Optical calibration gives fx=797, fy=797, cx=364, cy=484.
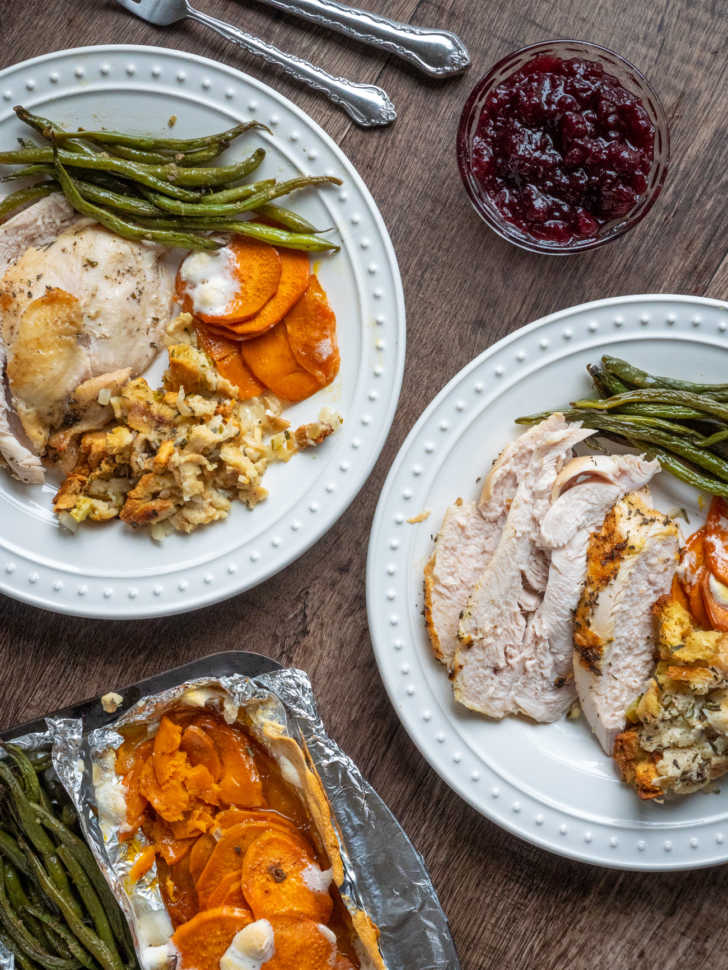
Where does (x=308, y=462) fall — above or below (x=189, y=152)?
below

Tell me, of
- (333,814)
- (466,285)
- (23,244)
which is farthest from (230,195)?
(333,814)

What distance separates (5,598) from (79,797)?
87 centimetres

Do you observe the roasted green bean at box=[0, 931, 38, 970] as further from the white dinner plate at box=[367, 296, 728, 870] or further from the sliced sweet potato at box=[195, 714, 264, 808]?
the white dinner plate at box=[367, 296, 728, 870]

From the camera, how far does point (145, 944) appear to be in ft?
8.61

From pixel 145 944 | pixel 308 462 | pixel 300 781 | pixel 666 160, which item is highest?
pixel 666 160

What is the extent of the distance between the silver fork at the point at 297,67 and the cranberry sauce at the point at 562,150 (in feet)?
1.48

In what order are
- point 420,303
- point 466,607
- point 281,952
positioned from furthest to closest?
point 420,303, point 466,607, point 281,952

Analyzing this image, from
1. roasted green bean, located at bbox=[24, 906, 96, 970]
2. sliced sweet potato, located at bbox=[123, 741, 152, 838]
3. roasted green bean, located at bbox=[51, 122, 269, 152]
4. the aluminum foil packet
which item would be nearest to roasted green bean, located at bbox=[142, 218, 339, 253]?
roasted green bean, located at bbox=[51, 122, 269, 152]

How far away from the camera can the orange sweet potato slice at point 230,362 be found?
9.59 ft

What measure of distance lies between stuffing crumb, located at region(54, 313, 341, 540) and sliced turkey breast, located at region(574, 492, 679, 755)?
1.05m

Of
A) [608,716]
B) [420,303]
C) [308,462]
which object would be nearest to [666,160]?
[420,303]

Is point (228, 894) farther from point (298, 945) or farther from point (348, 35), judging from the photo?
point (348, 35)

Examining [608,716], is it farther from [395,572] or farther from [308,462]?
[308,462]

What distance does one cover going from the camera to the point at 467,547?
2.85 m
